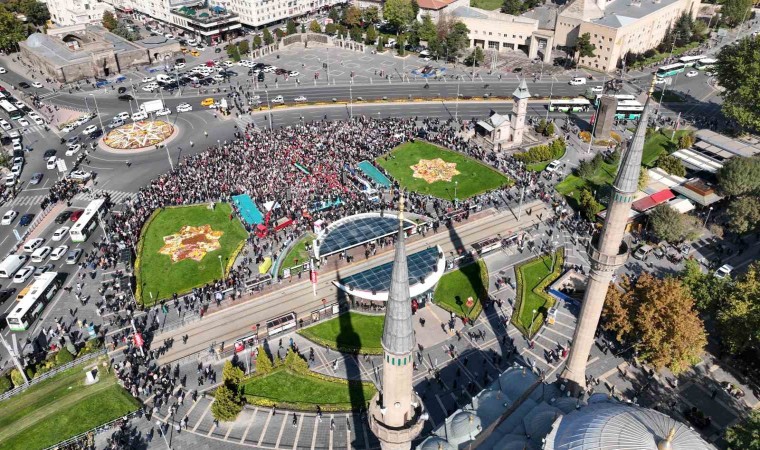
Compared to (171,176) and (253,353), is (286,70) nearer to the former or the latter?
(171,176)

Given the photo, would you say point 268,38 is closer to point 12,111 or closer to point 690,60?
point 12,111

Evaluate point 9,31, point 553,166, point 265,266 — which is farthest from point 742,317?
point 9,31

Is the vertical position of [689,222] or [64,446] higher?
[689,222]

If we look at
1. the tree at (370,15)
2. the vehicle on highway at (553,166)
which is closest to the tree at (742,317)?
the vehicle on highway at (553,166)

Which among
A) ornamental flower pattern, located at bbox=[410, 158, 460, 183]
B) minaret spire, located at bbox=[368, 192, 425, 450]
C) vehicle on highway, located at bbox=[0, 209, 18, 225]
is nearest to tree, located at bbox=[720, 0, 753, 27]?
ornamental flower pattern, located at bbox=[410, 158, 460, 183]

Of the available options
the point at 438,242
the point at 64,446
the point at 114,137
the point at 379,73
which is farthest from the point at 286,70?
the point at 64,446

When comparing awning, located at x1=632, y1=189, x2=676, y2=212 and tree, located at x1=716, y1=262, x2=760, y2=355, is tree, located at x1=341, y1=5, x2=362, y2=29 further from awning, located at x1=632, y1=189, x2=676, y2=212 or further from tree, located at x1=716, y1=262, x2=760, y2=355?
tree, located at x1=716, y1=262, x2=760, y2=355

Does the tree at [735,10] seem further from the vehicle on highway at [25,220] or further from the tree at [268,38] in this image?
the vehicle on highway at [25,220]
